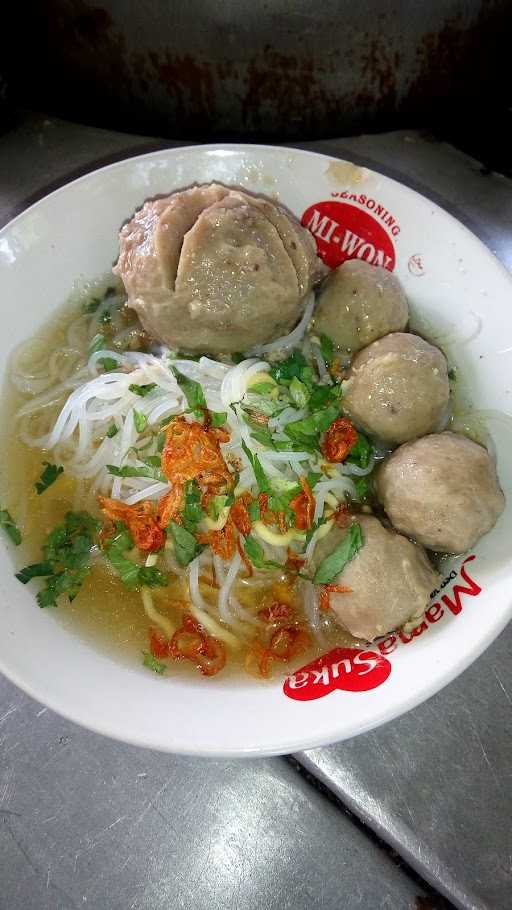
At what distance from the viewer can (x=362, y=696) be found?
1.65 metres

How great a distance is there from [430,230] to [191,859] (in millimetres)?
2069

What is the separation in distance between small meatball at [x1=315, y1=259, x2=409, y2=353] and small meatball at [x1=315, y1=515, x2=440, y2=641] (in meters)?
0.65

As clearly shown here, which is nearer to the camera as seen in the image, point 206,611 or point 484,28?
point 206,611

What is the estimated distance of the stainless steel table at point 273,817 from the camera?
1.92m

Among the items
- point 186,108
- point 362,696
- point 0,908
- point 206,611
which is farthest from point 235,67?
point 0,908

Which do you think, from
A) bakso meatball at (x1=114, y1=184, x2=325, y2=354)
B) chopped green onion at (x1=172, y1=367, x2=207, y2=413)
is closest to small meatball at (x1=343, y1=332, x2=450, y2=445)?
bakso meatball at (x1=114, y1=184, x2=325, y2=354)

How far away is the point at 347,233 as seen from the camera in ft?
7.38

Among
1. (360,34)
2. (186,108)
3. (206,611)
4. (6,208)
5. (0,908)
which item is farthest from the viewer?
(6,208)

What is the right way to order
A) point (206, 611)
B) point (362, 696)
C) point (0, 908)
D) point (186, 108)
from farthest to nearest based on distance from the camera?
point (186, 108), point (206, 611), point (0, 908), point (362, 696)

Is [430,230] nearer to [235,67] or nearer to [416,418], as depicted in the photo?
[416,418]

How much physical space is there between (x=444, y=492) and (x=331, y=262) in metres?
0.99

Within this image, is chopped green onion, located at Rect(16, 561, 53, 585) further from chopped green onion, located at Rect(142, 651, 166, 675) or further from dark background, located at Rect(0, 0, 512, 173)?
dark background, located at Rect(0, 0, 512, 173)

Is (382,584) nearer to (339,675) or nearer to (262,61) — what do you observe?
(339,675)

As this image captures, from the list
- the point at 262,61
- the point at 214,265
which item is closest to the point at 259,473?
the point at 214,265
